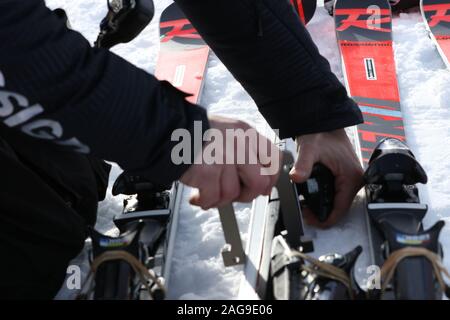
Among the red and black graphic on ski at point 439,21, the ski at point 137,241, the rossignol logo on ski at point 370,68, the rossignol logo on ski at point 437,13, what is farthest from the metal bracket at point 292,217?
the rossignol logo on ski at point 437,13

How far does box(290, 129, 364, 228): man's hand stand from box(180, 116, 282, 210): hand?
46 cm

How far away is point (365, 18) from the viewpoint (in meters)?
2.94

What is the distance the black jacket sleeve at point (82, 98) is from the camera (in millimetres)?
968

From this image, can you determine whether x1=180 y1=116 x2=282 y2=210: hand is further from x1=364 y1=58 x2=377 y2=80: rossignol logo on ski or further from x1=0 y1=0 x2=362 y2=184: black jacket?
x1=364 y1=58 x2=377 y2=80: rossignol logo on ski

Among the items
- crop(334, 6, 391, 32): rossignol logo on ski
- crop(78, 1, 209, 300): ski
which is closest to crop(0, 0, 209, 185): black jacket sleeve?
crop(78, 1, 209, 300): ski

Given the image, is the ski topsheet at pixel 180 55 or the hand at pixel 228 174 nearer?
the hand at pixel 228 174

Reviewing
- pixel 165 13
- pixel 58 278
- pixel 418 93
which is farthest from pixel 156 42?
pixel 58 278

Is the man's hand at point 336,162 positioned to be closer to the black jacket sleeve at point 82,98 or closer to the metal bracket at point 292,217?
the metal bracket at point 292,217

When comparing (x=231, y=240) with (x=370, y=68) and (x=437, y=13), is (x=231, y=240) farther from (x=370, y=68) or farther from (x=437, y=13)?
(x=437, y=13)

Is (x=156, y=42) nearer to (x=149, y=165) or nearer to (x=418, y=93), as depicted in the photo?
Result: (x=418, y=93)

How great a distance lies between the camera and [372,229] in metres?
1.57

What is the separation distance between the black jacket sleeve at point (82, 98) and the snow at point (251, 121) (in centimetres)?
57

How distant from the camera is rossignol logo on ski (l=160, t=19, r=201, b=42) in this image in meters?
2.96

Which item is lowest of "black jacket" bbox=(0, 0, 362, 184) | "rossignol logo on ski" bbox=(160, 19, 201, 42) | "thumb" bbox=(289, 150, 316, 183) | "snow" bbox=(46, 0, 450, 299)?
"snow" bbox=(46, 0, 450, 299)
